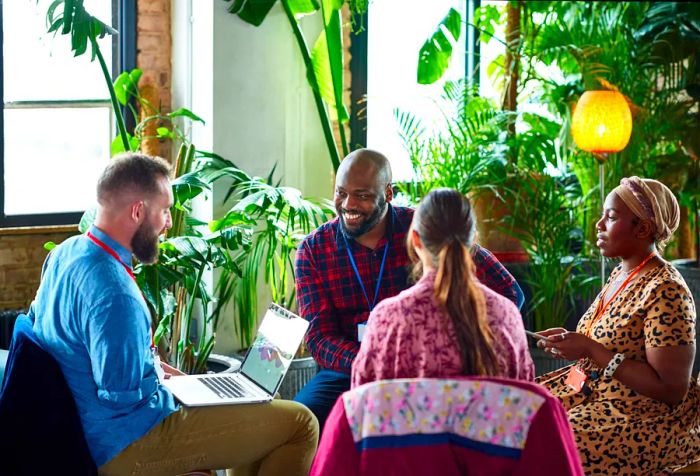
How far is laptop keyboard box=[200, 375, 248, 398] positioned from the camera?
3152 millimetres

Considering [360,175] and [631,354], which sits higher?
[360,175]

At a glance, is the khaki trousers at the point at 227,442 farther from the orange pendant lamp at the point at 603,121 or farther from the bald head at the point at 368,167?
the orange pendant lamp at the point at 603,121

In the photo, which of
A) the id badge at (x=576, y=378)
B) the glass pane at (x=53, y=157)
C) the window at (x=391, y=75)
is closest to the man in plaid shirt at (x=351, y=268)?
the id badge at (x=576, y=378)

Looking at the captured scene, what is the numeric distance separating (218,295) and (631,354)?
7.59ft

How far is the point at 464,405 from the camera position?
2.26m

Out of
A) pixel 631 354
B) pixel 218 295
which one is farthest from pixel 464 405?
pixel 218 295

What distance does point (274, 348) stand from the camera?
3.26 metres

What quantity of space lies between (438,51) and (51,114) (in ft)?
6.49

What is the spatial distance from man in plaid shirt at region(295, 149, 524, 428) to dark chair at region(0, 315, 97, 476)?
999 millimetres

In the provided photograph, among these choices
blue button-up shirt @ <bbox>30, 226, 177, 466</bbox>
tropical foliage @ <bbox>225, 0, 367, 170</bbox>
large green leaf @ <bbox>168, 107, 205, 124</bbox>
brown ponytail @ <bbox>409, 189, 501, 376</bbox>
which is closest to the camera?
brown ponytail @ <bbox>409, 189, 501, 376</bbox>

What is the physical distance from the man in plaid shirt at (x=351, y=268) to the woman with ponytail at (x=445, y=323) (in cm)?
108

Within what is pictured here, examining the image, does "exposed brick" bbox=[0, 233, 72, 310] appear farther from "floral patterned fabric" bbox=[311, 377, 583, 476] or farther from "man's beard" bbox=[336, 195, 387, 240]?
"floral patterned fabric" bbox=[311, 377, 583, 476]

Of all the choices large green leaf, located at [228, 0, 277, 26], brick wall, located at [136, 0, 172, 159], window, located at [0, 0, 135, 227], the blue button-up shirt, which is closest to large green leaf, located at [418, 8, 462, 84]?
large green leaf, located at [228, 0, 277, 26]

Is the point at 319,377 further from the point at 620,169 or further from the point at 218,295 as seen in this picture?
the point at 620,169
